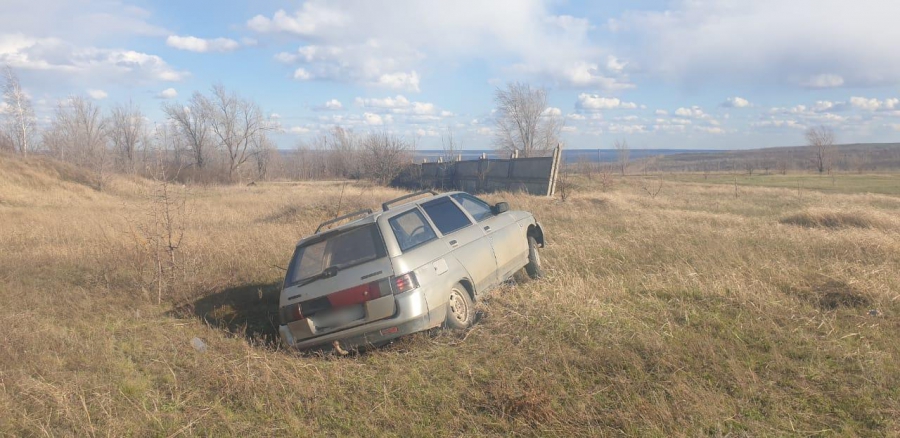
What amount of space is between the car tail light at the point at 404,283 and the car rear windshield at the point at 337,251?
0.39m

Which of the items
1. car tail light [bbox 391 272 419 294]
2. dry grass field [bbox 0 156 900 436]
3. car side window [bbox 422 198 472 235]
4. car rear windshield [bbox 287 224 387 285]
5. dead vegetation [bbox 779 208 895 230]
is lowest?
dry grass field [bbox 0 156 900 436]

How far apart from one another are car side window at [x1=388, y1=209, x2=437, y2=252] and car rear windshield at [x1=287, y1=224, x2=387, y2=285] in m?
0.24

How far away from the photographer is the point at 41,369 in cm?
509

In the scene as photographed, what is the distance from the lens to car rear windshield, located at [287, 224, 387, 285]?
5.45 meters

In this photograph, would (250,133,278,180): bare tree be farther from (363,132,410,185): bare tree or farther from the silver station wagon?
the silver station wagon

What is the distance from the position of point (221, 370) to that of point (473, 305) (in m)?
2.59

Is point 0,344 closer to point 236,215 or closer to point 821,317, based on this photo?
point 821,317

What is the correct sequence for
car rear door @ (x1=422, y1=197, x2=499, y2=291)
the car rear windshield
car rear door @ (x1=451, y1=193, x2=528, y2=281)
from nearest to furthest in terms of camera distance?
the car rear windshield, car rear door @ (x1=422, y1=197, x2=499, y2=291), car rear door @ (x1=451, y1=193, x2=528, y2=281)

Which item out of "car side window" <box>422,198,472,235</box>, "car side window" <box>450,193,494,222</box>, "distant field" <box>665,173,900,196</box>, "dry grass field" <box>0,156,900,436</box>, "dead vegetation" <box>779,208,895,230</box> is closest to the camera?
"dry grass field" <box>0,156,900,436</box>

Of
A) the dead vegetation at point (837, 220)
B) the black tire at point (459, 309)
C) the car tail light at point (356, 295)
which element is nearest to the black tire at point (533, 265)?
the black tire at point (459, 309)

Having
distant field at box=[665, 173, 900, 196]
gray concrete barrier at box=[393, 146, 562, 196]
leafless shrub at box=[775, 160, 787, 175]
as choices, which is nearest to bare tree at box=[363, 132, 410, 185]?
gray concrete barrier at box=[393, 146, 562, 196]

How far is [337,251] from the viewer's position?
223 inches

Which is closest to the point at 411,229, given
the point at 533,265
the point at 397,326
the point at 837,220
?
the point at 397,326

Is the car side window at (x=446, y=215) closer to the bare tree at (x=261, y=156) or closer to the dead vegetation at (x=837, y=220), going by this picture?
the dead vegetation at (x=837, y=220)
